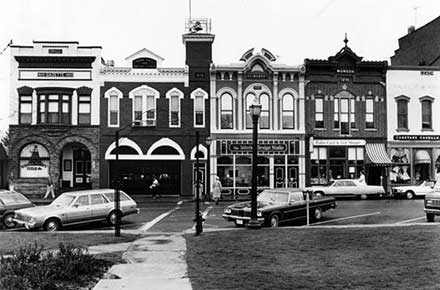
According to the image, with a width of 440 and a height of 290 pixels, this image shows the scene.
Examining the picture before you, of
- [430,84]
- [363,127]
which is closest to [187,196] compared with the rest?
[363,127]

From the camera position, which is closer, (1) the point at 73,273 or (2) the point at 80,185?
(1) the point at 73,273

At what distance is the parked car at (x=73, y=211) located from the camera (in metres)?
19.5

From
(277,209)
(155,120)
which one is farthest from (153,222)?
(155,120)

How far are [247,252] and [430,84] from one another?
32.6m

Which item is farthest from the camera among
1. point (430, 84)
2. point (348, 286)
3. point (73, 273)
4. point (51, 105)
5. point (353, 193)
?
point (430, 84)

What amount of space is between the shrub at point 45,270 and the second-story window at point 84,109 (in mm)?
27937

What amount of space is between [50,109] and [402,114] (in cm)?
2656

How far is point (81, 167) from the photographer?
38312 mm

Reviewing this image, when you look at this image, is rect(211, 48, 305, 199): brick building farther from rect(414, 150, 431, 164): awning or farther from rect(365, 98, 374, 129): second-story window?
rect(414, 150, 431, 164): awning

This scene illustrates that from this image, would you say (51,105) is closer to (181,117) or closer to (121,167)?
(121,167)

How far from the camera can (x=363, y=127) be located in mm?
39562

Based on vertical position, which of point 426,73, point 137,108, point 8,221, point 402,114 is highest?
point 426,73

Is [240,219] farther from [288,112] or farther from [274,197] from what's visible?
[288,112]

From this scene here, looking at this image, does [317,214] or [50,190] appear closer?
[317,214]
